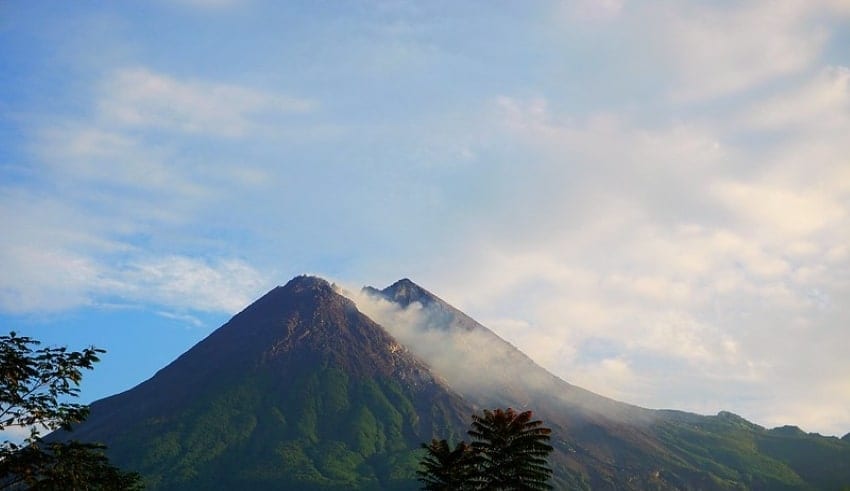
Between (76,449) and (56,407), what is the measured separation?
179 inches

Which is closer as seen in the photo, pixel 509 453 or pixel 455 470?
pixel 509 453

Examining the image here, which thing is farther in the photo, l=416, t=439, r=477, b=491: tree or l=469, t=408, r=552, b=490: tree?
l=416, t=439, r=477, b=491: tree

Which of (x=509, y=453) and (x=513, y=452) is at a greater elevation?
(x=513, y=452)

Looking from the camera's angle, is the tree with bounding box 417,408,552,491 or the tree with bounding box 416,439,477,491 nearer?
the tree with bounding box 417,408,552,491

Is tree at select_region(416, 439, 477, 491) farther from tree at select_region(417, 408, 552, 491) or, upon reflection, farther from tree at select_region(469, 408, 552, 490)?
tree at select_region(469, 408, 552, 490)

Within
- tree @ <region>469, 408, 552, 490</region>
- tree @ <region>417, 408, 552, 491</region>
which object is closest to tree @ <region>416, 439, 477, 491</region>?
tree @ <region>417, 408, 552, 491</region>

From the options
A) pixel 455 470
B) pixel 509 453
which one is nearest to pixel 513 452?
pixel 509 453

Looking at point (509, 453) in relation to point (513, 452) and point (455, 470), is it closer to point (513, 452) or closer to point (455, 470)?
point (513, 452)

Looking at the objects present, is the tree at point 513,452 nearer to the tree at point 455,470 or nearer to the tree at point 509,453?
the tree at point 509,453

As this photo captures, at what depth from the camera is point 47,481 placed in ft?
80.3

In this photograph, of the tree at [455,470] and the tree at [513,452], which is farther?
the tree at [455,470]

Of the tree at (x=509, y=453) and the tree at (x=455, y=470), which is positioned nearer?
the tree at (x=509, y=453)

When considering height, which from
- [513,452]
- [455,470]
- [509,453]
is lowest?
[455,470]

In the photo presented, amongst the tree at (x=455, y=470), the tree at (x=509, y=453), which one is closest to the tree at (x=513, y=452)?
the tree at (x=509, y=453)
